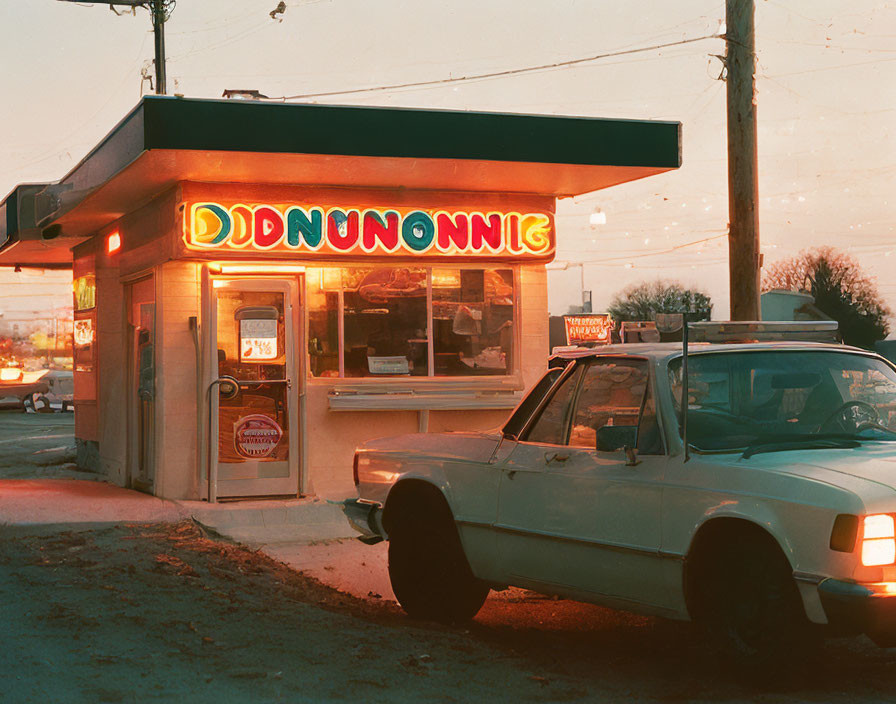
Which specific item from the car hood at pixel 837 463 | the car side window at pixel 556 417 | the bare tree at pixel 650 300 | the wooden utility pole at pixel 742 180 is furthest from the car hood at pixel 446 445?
the bare tree at pixel 650 300

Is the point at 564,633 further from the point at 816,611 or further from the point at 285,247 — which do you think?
the point at 285,247

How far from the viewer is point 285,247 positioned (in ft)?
39.9

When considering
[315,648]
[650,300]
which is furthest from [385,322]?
[650,300]

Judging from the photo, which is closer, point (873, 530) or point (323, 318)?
point (873, 530)

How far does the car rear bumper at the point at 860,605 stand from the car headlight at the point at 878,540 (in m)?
0.10

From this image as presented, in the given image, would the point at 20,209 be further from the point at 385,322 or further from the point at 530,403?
the point at 530,403

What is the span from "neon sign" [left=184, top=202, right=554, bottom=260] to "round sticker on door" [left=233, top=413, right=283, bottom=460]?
5.80ft

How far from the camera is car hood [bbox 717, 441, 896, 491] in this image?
16.2 ft

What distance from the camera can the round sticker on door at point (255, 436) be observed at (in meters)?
12.3

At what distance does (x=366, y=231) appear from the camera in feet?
40.9

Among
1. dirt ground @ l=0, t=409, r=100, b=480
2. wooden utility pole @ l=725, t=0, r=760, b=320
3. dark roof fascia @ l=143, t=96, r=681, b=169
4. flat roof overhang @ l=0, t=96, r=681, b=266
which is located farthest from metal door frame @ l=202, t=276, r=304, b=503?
wooden utility pole @ l=725, t=0, r=760, b=320

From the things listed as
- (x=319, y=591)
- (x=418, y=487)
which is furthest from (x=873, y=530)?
(x=319, y=591)

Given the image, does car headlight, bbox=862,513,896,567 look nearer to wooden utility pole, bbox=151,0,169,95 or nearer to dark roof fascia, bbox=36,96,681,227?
dark roof fascia, bbox=36,96,681,227

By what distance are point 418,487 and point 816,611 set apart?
2943mm
